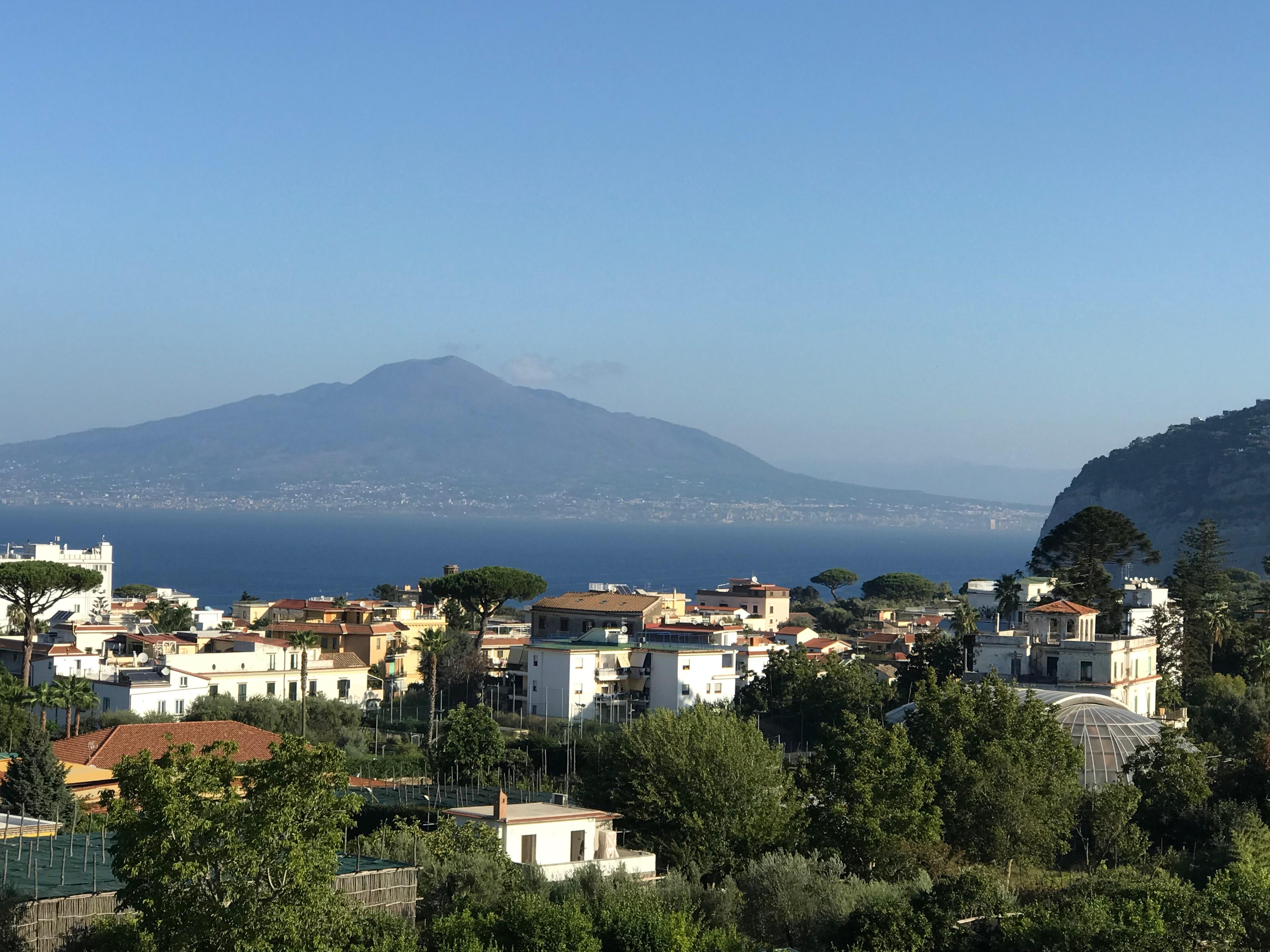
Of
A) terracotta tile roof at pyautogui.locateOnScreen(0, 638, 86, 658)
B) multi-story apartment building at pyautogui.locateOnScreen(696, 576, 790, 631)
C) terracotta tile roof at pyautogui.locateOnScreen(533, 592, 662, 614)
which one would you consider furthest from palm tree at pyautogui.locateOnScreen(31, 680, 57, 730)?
multi-story apartment building at pyautogui.locateOnScreen(696, 576, 790, 631)

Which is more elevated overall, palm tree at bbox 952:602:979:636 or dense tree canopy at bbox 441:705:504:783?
palm tree at bbox 952:602:979:636

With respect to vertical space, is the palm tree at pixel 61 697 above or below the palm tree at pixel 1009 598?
below

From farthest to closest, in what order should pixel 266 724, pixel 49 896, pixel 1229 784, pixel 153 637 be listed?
pixel 153 637, pixel 266 724, pixel 1229 784, pixel 49 896

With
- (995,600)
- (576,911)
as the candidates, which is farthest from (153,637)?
(576,911)

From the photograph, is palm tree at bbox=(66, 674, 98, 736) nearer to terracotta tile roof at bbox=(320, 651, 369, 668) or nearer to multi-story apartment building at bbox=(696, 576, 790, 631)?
terracotta tile roof at bbox=(320, 651, 369, 668)

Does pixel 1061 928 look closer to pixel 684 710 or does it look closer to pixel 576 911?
pixel 576 911

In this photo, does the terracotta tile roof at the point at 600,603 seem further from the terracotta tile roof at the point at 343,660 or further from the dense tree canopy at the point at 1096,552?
the dense tree canopy at the point at 1096,552

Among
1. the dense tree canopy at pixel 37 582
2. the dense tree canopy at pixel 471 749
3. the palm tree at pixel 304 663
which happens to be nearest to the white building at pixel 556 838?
the dense tree canopy at pixel 471 749
